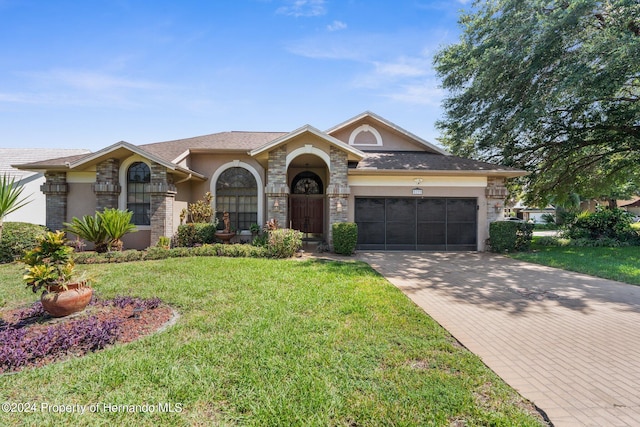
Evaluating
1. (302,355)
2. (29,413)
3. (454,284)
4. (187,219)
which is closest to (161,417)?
(29,413)

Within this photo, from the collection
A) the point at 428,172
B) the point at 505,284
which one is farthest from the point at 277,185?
the point at 505,284

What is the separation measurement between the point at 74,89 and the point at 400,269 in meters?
13.5

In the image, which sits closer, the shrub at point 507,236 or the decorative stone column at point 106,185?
the decorative stone column at point 106,185

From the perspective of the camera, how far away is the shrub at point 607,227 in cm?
1545

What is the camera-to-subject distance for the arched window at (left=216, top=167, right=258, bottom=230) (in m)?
14.6

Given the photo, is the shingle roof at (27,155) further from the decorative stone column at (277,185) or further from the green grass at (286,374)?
the green grass at (286,374)

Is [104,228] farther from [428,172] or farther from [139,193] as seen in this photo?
[428,172]

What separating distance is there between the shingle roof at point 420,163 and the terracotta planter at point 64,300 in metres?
10.2

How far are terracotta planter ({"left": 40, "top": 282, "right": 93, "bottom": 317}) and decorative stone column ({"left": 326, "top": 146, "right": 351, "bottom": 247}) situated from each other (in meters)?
8.62

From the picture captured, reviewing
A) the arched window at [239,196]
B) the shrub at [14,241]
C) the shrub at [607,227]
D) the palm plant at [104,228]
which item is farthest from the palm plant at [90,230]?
the shrub at [607,227]

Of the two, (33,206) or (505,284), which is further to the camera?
(33,206)

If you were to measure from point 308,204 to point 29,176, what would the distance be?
18196 mm

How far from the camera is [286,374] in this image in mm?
3318

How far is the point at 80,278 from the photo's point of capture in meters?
5.33
